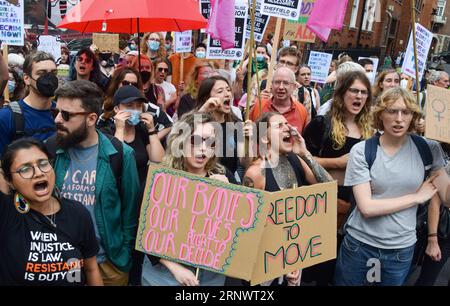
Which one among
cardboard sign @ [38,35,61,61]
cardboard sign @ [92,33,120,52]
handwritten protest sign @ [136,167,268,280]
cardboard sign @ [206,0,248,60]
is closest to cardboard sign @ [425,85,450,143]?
handwritten protest sign @ [136,167,268,280]

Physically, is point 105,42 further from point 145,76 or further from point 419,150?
point 419,150

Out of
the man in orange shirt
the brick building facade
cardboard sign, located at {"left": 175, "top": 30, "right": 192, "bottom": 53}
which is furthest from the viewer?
the brick building facade

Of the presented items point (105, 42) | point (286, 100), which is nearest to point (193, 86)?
point (286, 100)

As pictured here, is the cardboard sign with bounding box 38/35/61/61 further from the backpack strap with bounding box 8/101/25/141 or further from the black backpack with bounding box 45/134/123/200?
the black backpack with bounding box 45/134/123/200

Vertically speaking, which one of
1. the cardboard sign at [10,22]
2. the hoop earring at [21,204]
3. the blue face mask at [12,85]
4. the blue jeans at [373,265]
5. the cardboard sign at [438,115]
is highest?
the cardboard sign at [10,22]

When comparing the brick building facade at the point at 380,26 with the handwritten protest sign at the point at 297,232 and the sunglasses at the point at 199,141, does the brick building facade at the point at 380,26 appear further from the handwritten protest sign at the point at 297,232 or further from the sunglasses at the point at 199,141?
the handwritten protest sign at the point at 297,232

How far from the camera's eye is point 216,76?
3.53 meters

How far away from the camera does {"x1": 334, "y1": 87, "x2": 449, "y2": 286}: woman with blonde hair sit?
2490mm

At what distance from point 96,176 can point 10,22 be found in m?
2.90

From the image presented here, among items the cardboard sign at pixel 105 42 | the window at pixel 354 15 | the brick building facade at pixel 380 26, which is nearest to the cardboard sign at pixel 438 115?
the cardboard sign at pixel 105 42

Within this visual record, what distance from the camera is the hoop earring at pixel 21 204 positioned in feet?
6.22

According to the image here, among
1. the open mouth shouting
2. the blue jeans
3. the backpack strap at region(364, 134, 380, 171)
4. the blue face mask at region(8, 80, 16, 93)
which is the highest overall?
the backpack strap at region(364, 134, 380, 171)

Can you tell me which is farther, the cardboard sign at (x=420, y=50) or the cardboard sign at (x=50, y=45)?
the cardboard sign at (x=50, y=45)

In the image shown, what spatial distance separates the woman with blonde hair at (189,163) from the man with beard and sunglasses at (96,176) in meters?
0.22
